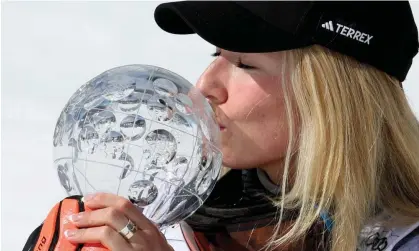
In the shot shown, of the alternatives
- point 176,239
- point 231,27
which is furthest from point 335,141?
point 176,239

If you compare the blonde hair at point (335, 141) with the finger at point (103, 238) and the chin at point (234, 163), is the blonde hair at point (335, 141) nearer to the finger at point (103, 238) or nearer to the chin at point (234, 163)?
the chin at point (234, 163)

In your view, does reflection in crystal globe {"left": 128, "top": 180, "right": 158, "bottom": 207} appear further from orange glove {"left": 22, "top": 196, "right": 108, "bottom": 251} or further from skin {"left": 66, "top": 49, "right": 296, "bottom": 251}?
skin {"left": 66, "top": 49, "right": 296, "bottom": 251}

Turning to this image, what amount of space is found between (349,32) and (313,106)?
0.17 meters

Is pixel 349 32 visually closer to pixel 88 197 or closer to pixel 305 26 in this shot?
pixel 305 26

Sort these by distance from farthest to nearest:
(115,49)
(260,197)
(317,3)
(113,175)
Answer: (115,49)
(260,197)
(317,3)
(113,175)

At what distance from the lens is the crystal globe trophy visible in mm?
1627

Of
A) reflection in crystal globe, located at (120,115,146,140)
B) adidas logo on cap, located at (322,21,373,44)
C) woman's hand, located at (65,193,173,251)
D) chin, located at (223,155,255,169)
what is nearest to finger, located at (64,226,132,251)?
woman's hand, located at (65,193,173,251)

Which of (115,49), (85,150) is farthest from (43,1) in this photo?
(85,150)

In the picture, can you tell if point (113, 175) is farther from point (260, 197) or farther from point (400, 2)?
point (400, 2)

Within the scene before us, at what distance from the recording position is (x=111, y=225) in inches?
62.1

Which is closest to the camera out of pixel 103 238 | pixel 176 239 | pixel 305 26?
pixel 103 238

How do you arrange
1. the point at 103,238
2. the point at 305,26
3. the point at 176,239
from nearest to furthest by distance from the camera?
1. the point at 103,238
2. the point at 305,26
3. the point at 176,239

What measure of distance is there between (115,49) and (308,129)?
1816mm

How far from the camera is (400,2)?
1980 millimetres
